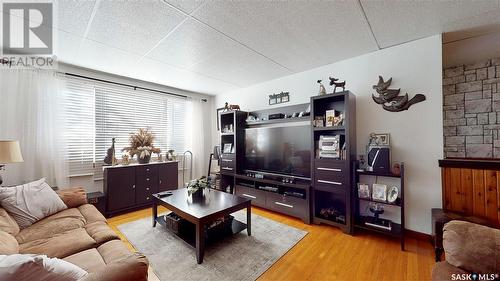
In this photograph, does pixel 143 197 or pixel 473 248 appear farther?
pixel 143 197

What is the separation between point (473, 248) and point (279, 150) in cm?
234

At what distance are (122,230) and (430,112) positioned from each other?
13.1 ft

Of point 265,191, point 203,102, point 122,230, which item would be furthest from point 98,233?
point 203,102

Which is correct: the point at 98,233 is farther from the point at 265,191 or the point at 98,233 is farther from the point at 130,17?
the point at 265,191

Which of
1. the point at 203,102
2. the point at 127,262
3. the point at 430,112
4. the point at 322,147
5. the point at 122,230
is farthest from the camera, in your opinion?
the point at 203,102

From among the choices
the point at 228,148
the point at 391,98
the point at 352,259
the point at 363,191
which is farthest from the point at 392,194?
the point at 228,148

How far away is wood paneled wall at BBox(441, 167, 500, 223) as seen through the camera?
1860mm

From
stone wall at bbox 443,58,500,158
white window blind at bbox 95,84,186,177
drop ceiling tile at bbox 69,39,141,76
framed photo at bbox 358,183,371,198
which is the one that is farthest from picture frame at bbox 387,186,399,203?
white window blind at bbox 95,84,186,177

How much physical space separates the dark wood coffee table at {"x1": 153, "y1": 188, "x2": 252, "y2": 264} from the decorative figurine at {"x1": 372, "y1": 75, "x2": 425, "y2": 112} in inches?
83.1

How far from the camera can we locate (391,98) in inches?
95.0

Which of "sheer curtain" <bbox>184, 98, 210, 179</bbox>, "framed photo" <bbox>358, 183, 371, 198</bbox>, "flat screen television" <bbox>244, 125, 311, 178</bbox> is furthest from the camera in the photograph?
"sheer curtain" <bbox>184, 98, 210, 179</bbox>

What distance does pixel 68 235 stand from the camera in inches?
60.7

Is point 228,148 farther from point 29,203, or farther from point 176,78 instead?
point 29,203

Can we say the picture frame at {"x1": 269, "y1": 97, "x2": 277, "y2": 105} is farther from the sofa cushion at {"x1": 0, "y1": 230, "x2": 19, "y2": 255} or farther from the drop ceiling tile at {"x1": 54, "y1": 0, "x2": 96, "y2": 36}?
the sofa cushion at {"x1": 0, "y1": 230, "x2": 19, "y2": 255}
